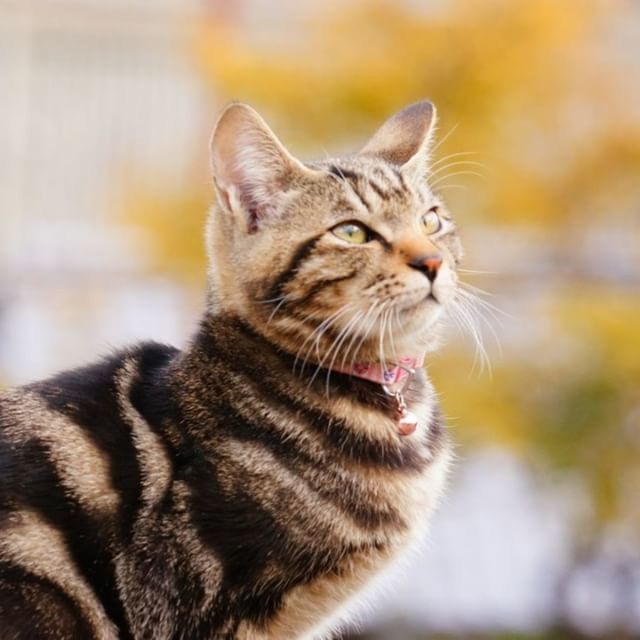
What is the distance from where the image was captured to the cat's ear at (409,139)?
8.68 ft

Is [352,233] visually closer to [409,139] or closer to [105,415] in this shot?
[409,139]

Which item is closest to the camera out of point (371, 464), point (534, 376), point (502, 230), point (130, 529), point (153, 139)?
point (130, 529)

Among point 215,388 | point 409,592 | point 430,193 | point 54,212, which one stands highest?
point 430,193

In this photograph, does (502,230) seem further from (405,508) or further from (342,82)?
(405,508)

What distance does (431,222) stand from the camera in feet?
8.28

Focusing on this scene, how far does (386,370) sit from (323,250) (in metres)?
0.26

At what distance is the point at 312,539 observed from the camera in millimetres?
2221

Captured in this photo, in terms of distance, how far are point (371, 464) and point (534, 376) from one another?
3912 millimetres

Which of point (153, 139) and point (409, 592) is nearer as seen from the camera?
point (409, 592)

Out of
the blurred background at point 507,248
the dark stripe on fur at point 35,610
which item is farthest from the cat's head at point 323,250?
the blurred background at point 507,248

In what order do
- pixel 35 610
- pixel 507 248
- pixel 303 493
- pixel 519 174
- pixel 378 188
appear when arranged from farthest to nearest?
pixel 507 248 → pixel 519 174 → pixel 378 188 → pixel 303 493 → pixel 35 610

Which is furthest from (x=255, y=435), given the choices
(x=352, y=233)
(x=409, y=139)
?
(x=409, y=139)

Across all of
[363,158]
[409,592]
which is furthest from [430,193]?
[409,592]

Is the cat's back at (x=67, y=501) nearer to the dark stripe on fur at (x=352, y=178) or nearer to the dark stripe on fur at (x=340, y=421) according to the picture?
the dark stripe on fur at (x=340, y=421)
